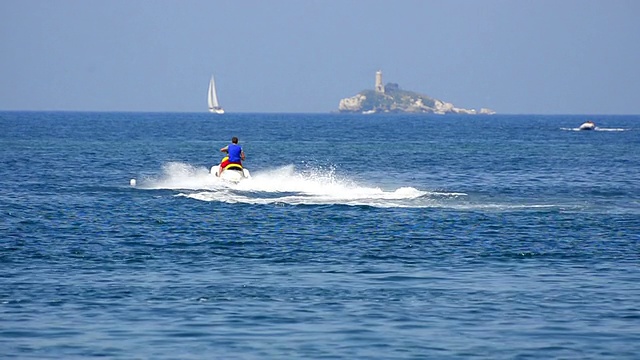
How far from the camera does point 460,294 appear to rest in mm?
20641

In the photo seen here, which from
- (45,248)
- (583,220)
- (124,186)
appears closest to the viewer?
(45,248)

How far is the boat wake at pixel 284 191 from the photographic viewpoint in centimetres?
3809

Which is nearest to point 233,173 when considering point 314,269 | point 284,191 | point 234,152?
point 234,152

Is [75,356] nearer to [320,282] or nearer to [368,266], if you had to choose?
[320,282]

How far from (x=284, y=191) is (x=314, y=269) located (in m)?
18.6

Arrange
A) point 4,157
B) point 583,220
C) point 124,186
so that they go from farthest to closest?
point 4,157 < point 124,186 < point 583,220

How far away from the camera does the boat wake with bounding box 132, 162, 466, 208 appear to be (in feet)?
125

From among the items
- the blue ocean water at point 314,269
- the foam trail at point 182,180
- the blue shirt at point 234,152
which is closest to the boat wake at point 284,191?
the foam trail at point 182,180

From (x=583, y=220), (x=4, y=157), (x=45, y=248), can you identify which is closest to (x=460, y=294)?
(x=45, y=248)

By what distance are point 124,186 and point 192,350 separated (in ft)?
95.5

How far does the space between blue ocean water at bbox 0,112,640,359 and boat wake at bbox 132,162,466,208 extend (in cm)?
15

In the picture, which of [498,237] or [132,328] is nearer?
[132,328]

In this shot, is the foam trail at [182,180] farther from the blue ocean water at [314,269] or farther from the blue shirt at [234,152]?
the blue shirt at [234,152]

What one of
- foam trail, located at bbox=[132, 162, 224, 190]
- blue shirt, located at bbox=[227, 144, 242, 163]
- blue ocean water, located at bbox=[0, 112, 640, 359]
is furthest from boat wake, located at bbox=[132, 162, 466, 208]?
blue shirt, located at bbox=[227, 144, 242, 163]
